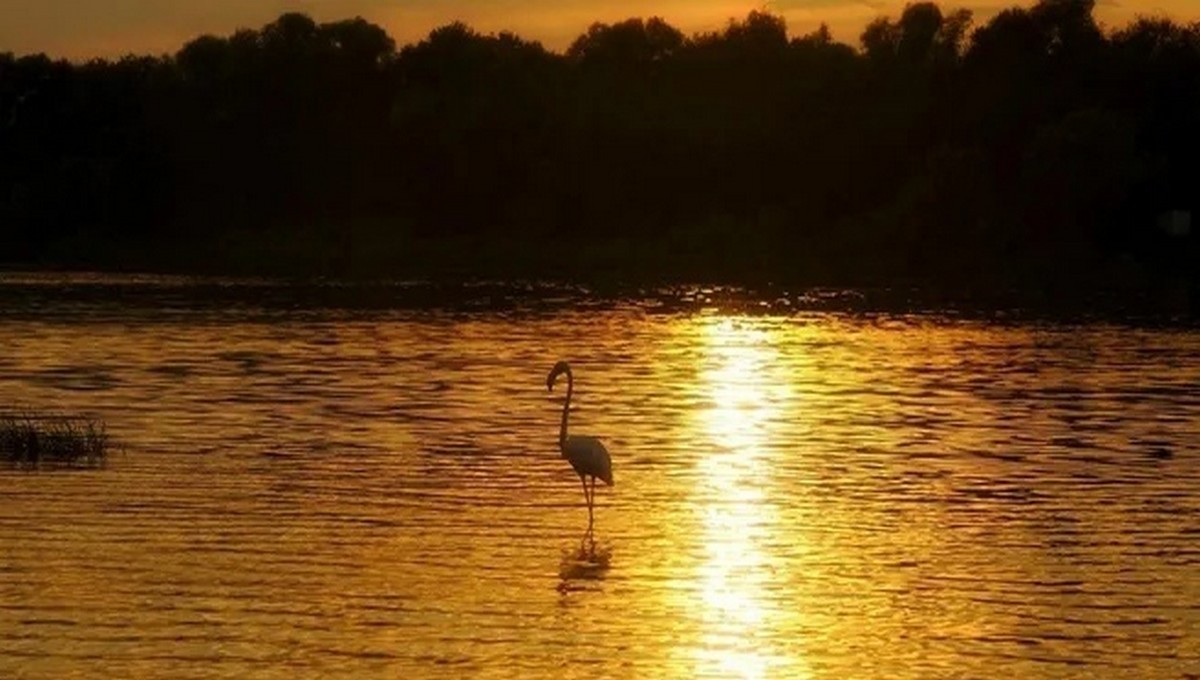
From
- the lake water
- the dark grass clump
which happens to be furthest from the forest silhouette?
the dark grass clump

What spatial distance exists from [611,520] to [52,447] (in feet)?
24.9

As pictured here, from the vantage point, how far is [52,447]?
28766 mm

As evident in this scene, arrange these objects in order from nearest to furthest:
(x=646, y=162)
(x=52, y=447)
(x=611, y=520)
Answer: (x=611, y=520), (x=52, y=447), (x=646, y=162)

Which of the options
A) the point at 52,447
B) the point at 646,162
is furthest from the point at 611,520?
the point at 646,162

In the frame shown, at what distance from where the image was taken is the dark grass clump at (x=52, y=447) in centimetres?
2825

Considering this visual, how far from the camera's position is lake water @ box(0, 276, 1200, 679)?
18.4 meters

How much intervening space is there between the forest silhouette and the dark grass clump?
54212 millimetres

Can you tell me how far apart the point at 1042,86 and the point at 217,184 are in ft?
113

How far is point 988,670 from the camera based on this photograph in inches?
703

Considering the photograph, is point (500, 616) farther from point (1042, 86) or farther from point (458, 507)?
point (1042, 86)

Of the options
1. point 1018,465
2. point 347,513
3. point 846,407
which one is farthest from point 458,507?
point 846,407

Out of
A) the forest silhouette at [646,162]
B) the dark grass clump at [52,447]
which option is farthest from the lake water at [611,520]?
the forest silhouette at [646,162]

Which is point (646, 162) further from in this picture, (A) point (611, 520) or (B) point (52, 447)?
(A) point (611, 520)

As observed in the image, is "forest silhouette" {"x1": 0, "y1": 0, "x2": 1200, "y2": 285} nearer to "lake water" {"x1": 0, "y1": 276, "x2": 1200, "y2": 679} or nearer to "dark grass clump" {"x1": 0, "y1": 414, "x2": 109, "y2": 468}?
"lake water" {"x1": 0, "y1": 276, "x2": 1200, "y2": 679}
